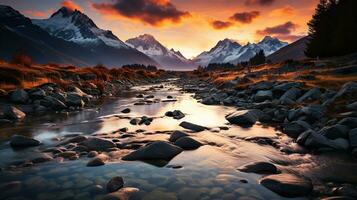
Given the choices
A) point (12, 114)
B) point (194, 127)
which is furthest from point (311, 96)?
point (12, 114)

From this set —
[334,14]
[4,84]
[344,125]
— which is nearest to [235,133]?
[344,125]

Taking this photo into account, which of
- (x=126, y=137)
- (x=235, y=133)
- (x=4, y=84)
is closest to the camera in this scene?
(x=126, y=137)

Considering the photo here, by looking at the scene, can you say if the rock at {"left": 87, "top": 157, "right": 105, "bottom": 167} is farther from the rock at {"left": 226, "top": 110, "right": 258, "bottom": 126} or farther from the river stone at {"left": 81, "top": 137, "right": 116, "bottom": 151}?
the rock at {"left": 226, "top": 110, "right": 258, "bottom": 126}

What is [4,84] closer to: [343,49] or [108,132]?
[108,132]

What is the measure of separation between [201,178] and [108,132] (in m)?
7.07

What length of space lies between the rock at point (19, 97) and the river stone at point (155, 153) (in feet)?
48.7

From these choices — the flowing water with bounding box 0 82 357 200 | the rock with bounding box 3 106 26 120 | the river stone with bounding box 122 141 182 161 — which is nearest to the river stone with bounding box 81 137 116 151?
the flowing water with bounding box 0 82 357 200

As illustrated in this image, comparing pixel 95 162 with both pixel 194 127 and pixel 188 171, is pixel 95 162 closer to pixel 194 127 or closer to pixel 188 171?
pixel 188 171

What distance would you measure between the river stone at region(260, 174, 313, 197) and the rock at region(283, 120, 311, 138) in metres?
5.50

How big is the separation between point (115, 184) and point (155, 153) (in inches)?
108

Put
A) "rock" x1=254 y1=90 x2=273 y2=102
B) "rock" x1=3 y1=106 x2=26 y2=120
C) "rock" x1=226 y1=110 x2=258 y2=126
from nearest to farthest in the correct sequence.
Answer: "rock" x1=226 y1=110 x2=258 y2=126 < "rock" x1=3 y1=106 x2=26 y2=120 < "rock" x1=254 y1=90 x2=273 y2=102

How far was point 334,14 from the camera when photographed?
5944 cm

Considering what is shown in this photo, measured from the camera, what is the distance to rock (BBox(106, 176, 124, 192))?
→ 23.8 feet

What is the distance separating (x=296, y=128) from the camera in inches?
523
